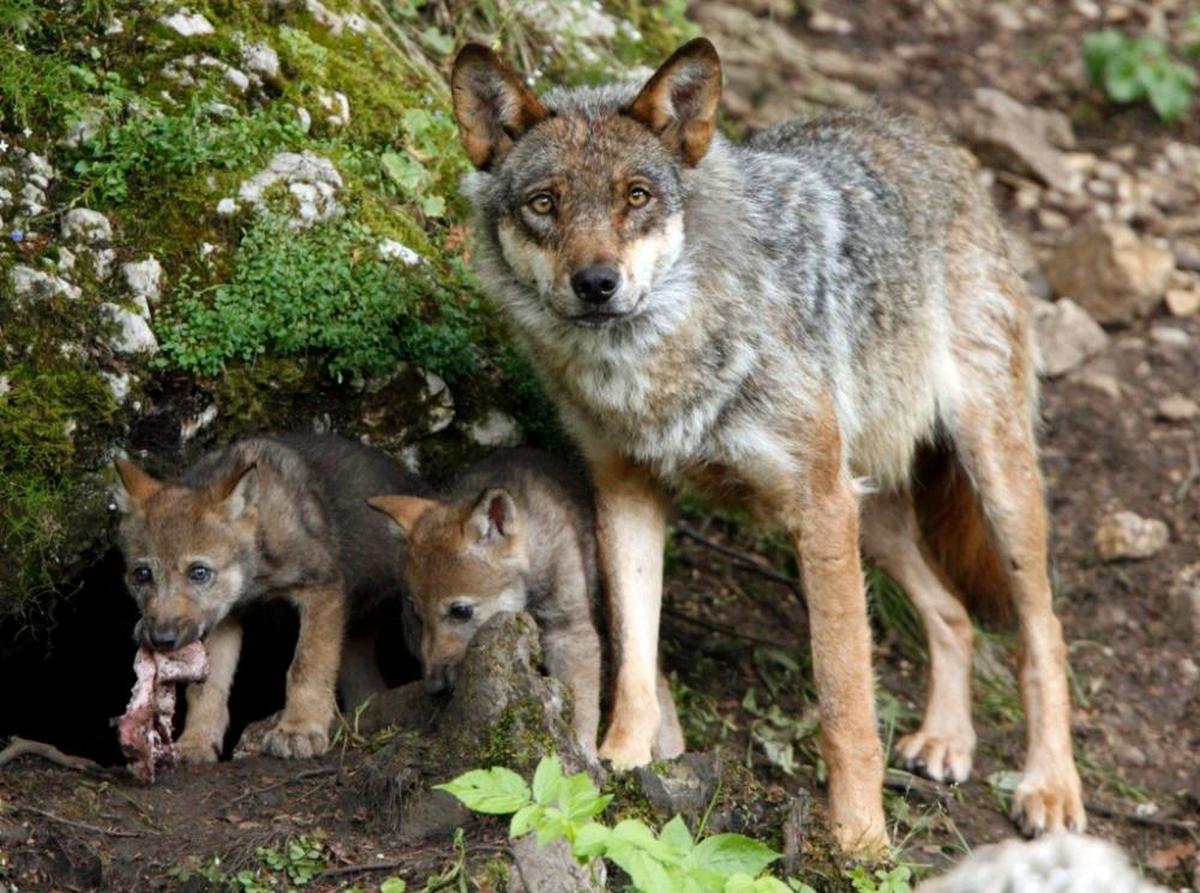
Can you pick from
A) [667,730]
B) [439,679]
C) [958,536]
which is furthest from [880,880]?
[958,536]

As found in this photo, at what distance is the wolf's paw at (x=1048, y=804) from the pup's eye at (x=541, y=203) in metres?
3.09

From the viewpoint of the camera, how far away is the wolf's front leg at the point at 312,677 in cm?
579

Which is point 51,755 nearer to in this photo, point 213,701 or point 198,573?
point 213,701

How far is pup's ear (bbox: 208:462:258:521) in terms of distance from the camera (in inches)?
231

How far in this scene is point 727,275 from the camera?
5.96 m

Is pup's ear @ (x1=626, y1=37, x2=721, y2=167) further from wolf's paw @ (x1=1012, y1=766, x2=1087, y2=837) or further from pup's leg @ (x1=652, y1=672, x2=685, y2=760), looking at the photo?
wolf's paw @ (x1=1012, y1=766, x2=1087, y2=837)

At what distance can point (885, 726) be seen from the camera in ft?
24.1

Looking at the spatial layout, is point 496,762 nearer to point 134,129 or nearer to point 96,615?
point 96,615

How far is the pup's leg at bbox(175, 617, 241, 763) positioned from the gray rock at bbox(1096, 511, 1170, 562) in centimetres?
444

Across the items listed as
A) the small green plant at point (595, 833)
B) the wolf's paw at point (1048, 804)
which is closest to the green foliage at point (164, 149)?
the small green plant at point (595, 833)

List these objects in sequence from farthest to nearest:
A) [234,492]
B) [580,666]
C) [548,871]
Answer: [580,666] → [234,492] → [548,871]

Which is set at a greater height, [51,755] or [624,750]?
[624,750]

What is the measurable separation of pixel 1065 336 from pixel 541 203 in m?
4.73

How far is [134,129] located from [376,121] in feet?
3.66
